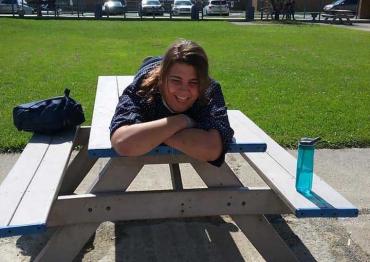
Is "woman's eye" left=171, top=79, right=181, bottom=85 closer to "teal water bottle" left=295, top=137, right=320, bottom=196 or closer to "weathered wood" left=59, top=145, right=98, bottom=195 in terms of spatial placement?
"teal water bottle" left=295, top=137, right=320, bottom=196

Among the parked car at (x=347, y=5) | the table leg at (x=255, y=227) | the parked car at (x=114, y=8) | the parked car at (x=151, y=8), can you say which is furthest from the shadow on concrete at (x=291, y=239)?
the parked car at (x=347, y=5)

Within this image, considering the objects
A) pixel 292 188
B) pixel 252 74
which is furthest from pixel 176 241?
pixel 252 74

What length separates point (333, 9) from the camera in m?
39.0

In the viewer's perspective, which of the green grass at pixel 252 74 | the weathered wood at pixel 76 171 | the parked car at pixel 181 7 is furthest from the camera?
the parked car at pixel 181 7

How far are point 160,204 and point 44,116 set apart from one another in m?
1.33

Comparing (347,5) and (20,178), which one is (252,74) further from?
(347,5)

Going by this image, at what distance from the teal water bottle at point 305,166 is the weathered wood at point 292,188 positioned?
4cm

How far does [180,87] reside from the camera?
267cm

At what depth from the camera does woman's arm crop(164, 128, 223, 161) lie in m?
2.64

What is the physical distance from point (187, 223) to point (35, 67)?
8.46m

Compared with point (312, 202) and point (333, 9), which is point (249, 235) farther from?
point (333, 9)

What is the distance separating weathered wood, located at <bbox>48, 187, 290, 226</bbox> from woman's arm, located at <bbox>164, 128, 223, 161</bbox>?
0.28 meters

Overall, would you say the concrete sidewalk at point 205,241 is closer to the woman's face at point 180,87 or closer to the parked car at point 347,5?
the woman's face at point 180,87

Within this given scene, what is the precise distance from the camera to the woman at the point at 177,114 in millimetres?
2600
